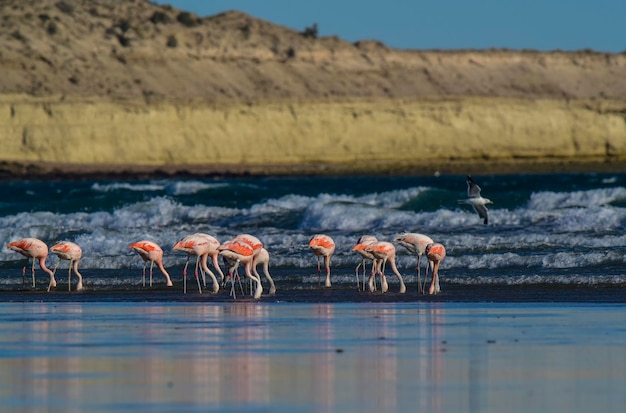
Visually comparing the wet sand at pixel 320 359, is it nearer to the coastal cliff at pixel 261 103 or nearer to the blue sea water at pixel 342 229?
the blue sea water at pixel 342 229

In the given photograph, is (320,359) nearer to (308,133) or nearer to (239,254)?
(239,254)

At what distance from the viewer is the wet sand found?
1171 cm

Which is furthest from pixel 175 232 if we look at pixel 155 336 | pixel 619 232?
pixel 155 336

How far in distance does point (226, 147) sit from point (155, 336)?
239 feet

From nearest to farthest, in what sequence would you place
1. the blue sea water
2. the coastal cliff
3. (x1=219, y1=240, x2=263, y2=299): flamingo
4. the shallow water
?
the shallow water
(x1=219, y1=240, x2=263, y2=299): flamingo
the blue sea water
the coastal cliff

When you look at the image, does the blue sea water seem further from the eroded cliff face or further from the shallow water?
the eroded cliff face

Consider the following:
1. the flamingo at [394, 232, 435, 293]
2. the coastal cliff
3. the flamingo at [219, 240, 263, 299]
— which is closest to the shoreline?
the coastal cliff

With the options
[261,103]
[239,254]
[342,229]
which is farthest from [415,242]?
[261,103]

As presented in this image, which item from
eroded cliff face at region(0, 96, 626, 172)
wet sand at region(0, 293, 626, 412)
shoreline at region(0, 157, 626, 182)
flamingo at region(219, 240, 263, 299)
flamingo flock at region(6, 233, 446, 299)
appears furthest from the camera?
eroded cliff face at region(0, 96, 626, 172)

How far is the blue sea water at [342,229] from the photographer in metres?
25.5

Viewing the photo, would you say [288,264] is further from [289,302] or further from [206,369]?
[206,369]

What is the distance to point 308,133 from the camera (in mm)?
91000

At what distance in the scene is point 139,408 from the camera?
11.4 metres

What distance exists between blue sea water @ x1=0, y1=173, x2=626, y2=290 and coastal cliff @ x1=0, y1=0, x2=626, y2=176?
30109 millimetres
